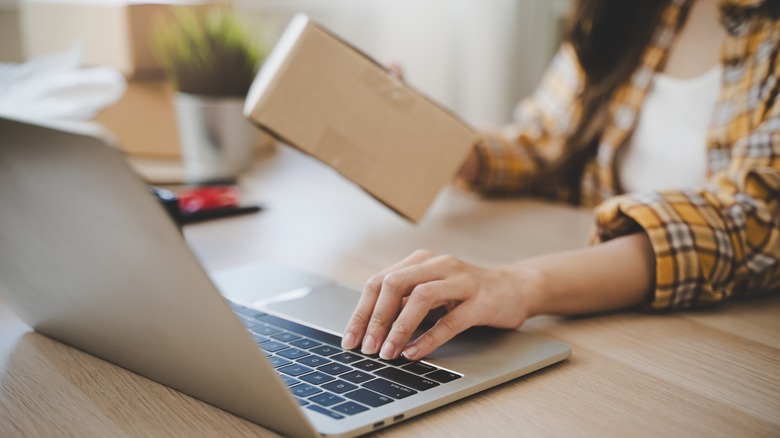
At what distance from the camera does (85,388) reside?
0.51 metres

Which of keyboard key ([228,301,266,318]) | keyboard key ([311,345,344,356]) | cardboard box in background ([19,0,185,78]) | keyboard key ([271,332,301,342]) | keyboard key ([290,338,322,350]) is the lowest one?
keyboard key ([311,345,344,356])

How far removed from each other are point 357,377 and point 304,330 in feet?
0.34

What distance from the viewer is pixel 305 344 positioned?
56 cm

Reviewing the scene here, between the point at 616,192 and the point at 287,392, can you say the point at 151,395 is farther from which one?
the point at 616,192

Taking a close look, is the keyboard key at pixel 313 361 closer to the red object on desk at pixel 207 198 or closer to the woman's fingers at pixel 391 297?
the woman's fingers at pixel 391 297

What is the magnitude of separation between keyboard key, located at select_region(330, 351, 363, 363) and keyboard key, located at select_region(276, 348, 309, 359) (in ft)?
0.07

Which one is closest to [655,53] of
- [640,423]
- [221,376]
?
[640,423]

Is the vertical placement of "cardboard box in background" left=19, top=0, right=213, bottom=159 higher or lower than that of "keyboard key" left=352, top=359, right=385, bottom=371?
higher

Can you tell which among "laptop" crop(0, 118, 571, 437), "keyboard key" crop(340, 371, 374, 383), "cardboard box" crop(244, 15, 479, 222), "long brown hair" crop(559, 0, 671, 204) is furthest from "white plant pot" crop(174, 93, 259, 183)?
"keyboard key" crop(340, 371, 374, 383)

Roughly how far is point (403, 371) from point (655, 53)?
0.81 metres

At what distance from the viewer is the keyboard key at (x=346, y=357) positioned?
1.73 feet

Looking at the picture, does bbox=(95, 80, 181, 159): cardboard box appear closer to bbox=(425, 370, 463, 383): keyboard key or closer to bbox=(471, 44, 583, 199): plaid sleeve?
bbox=(471, 44, 583, 199): plaid sleeve

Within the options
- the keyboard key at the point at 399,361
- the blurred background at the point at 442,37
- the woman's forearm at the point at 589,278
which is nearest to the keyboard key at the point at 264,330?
the keyboard key at the point at 399,361

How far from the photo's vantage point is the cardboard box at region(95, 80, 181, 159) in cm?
133
